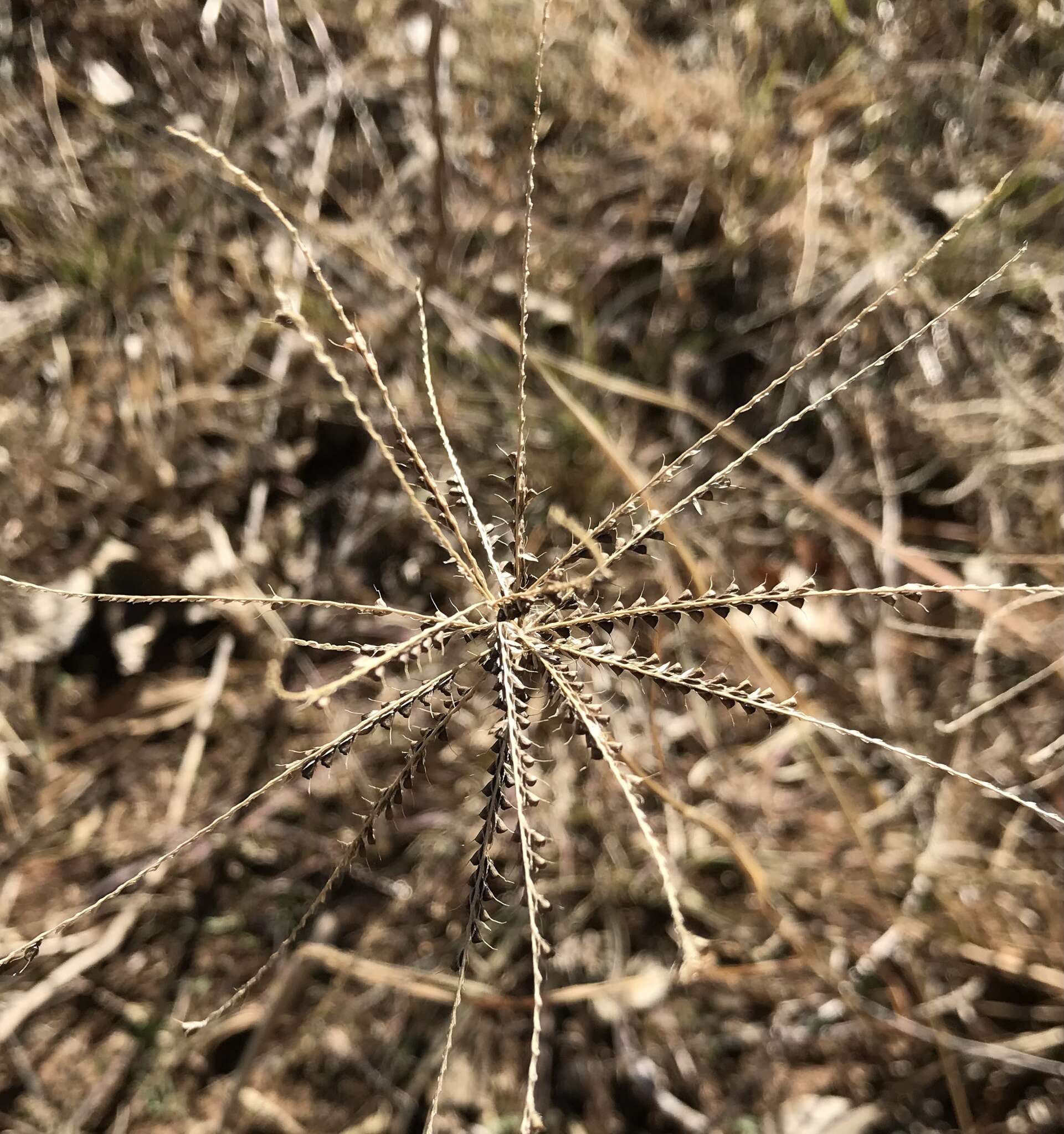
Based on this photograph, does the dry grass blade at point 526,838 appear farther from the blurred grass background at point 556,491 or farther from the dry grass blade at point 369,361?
the blurred grass background at point 556,491

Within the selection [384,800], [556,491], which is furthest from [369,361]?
[556,491]

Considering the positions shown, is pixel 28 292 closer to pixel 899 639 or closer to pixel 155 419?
pixel 155 419

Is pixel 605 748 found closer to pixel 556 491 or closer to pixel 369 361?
pixel 369 361

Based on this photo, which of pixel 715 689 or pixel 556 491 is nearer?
pixel 715 689

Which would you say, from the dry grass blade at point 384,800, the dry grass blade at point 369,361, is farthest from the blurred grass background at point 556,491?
the dry grass blade at point 384,800

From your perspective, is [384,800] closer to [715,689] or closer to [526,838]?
[526,838]

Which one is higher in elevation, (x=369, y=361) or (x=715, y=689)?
(x=369, y=361)

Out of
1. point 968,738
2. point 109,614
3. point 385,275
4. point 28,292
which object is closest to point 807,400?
point 968,738

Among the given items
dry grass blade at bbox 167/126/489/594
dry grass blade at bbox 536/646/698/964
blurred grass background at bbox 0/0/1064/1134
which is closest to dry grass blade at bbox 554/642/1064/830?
dry grass blade at bbox 536/646/698/964
